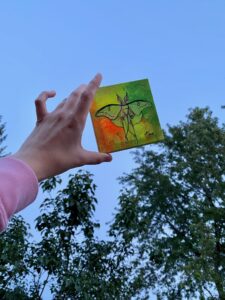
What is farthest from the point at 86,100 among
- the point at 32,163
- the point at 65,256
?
the point at 65,256

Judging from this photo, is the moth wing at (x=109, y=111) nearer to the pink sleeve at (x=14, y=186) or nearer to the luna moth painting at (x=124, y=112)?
the luna moth painting at (x=124, y=112)

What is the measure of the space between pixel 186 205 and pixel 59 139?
13627 millimetres

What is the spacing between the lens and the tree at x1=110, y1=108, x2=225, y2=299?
1041 cm

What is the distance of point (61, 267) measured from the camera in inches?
159

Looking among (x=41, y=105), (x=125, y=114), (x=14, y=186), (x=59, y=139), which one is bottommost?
(x=14, y=186)

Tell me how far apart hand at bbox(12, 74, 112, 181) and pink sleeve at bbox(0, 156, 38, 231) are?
0.11ft

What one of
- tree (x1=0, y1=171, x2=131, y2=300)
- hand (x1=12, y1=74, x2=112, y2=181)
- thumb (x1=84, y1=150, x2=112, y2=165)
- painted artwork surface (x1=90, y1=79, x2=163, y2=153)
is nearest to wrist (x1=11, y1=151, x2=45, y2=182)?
hand (x1=12, y1=74, x2=112, y2=181)

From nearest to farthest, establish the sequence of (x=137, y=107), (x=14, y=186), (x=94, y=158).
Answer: (x=14, y=186)
(x=94, y=158)
(x=137, y=107)

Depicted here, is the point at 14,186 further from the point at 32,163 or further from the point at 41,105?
the point at 41,105

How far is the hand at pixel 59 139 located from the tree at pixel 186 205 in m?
9.48

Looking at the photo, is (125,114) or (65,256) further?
(65,256)

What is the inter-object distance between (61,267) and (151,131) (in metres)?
3.09

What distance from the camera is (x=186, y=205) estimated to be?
14.0 m

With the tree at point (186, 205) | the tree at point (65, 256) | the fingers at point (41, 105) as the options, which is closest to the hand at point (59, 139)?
the fingers at point (41, 105)
